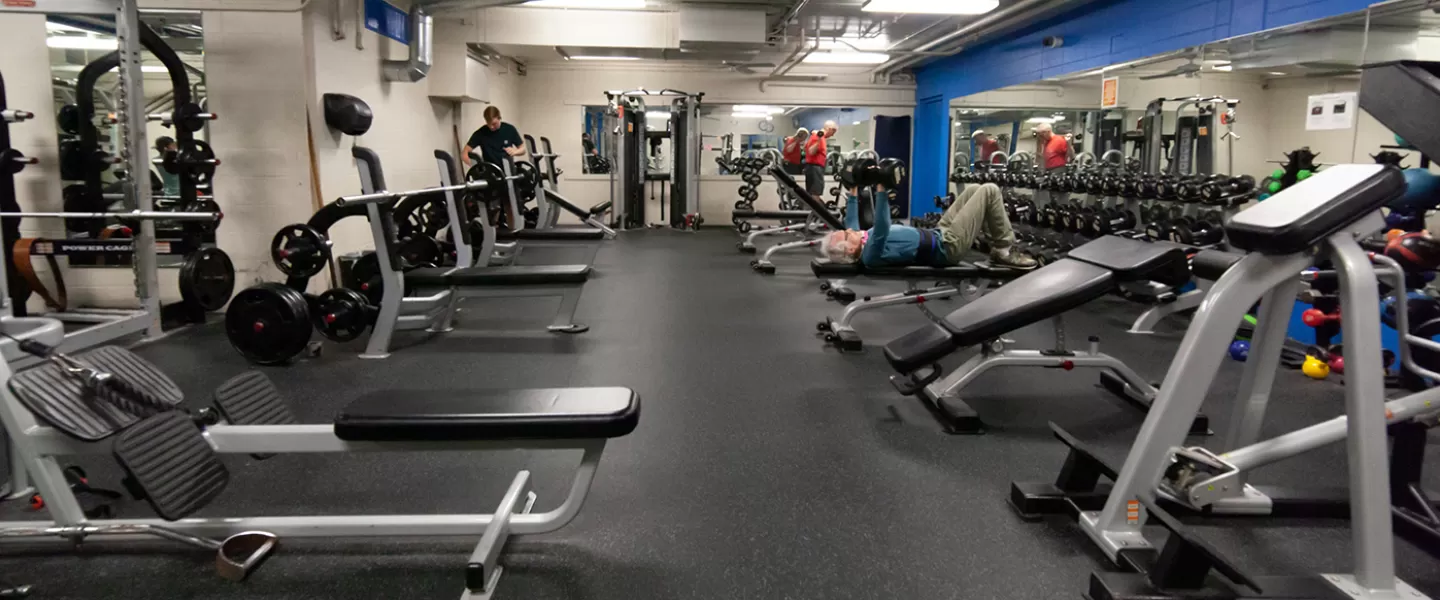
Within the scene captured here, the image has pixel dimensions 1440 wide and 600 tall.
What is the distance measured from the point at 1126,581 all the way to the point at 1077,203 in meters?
5.09

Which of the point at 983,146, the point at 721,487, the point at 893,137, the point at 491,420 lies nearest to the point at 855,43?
the point at 983,146

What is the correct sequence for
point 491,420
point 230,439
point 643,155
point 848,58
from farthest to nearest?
1. point 643,155
2. point 848,58
3. point 230,439
4. point 491,420

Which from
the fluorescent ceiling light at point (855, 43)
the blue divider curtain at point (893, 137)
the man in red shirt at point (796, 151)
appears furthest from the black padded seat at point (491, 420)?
the blue divider curtain at point (893, 137)

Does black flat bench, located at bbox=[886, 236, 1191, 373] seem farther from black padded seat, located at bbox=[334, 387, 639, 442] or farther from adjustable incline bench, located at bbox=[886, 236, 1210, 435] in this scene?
black padded seat, located at bbox=[334, 387, 639, 442]

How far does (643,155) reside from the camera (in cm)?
952

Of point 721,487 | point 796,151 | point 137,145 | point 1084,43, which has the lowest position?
point 721,487

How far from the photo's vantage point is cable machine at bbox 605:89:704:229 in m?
9.23

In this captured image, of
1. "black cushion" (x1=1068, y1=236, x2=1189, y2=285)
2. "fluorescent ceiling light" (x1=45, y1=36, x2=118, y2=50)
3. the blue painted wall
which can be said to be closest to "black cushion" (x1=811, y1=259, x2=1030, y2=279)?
"black cushion" (x1=1068, y1=236, x2=1189, y2=285)

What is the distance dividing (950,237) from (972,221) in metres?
0.13

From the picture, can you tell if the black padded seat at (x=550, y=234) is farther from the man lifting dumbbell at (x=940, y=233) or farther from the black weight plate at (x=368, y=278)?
the man lifting dumbbell at (x=940, y=233)

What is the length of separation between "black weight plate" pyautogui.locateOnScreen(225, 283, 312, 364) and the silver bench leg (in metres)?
1.87

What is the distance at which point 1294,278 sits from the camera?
1658 millimetres

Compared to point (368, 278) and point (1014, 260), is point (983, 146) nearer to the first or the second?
point (1014, 260)

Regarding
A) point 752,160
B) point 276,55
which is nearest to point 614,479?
point 276,55
